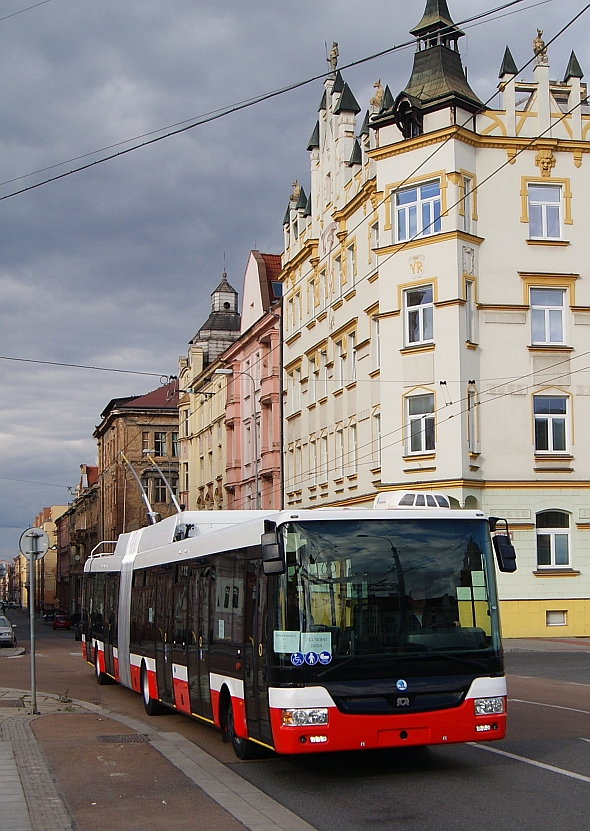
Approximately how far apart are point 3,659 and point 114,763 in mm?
26174

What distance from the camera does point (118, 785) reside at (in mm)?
10336

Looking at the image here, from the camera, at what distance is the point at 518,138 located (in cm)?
3719

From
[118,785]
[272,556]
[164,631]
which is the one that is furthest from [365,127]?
[118,785]

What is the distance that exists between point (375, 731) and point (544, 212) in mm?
30389

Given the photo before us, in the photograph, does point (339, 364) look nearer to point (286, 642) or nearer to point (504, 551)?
point (504, 551)

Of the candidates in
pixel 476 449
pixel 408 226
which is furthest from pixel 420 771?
pixel 408 226

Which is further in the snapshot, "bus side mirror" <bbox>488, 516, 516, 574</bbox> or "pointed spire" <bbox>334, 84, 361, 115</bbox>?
"pointed spire" <bbox>334, 84, 361, 115</bbox>

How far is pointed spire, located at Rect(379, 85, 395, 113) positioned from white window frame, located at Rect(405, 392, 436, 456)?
9744 mm

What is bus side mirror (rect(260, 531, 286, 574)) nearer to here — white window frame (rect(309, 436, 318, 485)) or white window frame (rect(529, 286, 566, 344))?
white window frame (rect(529, 286, 566, 344))

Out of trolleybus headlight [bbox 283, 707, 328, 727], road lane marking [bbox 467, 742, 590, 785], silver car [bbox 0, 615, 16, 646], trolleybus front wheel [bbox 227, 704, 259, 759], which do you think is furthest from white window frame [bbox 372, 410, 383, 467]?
trolleybus headlight [bbox 283, 707, 328, 727]

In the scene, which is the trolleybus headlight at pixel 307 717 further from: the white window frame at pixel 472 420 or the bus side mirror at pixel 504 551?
the white window frame at pixel 472 420

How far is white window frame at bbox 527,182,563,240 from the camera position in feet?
123

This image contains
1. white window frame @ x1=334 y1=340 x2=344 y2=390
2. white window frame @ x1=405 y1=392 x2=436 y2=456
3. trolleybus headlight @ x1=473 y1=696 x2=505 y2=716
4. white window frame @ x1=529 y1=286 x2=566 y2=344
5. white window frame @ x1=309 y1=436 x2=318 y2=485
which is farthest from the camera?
white window frame @ x1=309 y1=436 x2=318 y2=485

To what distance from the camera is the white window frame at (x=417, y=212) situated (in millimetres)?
36094
